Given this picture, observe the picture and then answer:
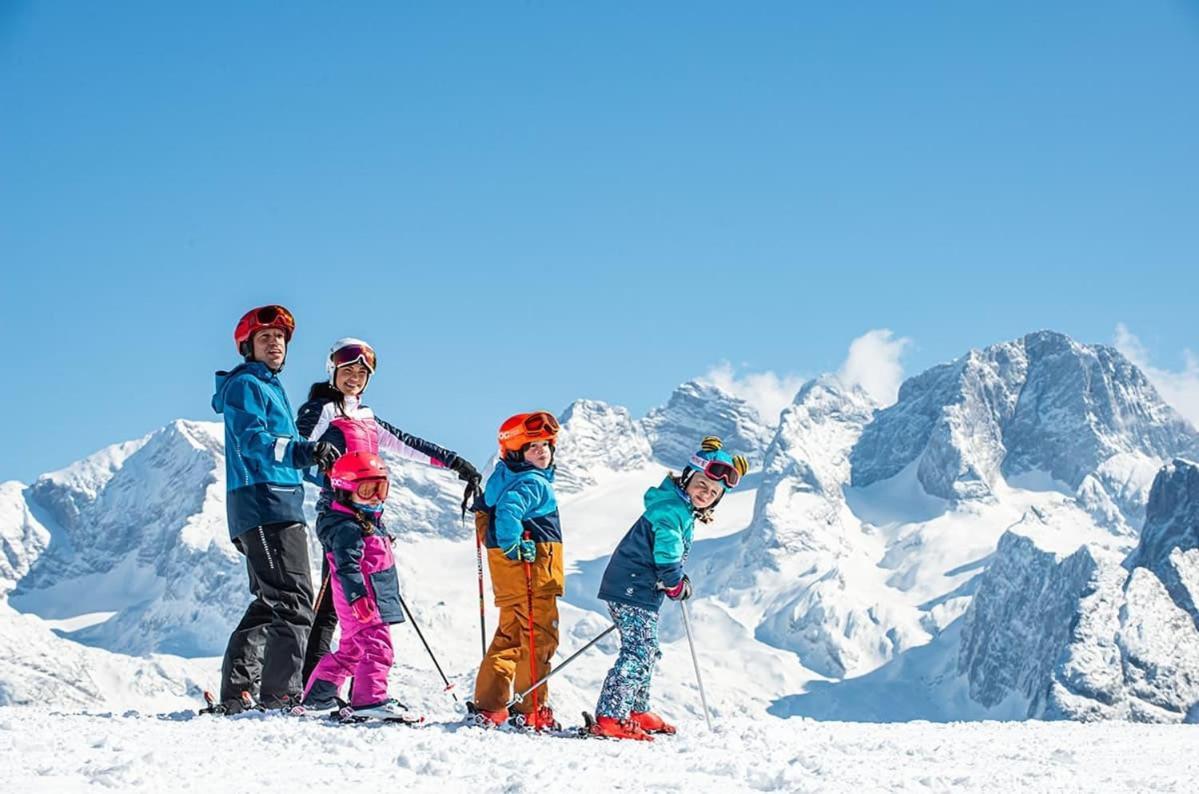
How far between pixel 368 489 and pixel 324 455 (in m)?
0.42

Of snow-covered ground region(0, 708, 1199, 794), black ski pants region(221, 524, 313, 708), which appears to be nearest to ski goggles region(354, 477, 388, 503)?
black ski pants region(221, 524, 313, 708)

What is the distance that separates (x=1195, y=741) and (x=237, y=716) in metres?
7.98

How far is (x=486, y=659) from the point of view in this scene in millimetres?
8891

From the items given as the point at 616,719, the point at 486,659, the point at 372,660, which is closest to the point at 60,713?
the point at 372,660

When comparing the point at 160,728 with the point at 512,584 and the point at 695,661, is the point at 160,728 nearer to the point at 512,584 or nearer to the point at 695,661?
the point at 512,584

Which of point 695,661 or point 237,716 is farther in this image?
point 695,661

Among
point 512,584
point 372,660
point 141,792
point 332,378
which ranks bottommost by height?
point 141,792

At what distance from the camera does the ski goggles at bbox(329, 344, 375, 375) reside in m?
8.91

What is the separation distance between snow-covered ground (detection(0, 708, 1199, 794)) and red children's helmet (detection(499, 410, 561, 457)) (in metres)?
2.20

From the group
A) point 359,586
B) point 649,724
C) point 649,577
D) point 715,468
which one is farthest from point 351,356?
point 649,724

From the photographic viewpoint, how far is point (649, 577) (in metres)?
9.02

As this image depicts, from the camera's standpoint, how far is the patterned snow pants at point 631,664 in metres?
8.70

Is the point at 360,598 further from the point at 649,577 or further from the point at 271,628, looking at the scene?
the point at 649,577

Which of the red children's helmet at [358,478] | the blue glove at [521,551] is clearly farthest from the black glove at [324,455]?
the blue glove at [521,551]
